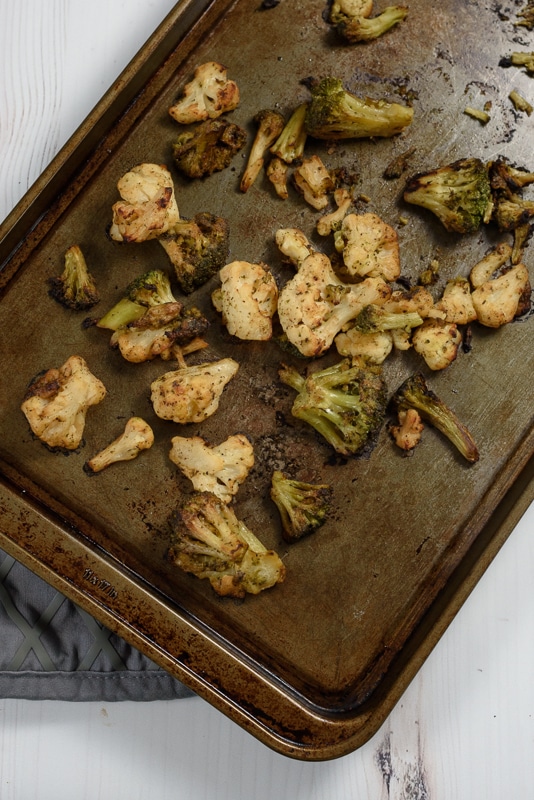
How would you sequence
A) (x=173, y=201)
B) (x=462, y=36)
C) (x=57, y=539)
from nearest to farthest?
(x=57, y=539) → (x=173, y=201) → (x=462, y=36)

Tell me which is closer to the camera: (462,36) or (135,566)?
(135,566)

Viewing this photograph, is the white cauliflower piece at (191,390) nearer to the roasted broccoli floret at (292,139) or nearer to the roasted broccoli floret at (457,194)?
the roasted broccoli floret at (292,139)

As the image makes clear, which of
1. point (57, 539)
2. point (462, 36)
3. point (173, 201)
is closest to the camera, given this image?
point (57, 539)

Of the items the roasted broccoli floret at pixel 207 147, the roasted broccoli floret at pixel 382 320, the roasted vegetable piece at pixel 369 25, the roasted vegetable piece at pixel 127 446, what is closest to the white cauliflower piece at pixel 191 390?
the roasted vegetable piece at pixel 127 446

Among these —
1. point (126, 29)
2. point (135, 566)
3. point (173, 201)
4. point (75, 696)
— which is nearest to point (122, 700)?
point (75, 696)

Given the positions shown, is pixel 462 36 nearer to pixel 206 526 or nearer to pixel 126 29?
pixel 126 29

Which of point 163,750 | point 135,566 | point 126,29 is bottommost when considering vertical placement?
point 163,750

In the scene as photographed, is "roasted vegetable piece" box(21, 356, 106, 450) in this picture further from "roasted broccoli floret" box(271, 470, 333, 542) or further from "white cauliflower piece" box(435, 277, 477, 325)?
"white cauliflower piece" box(435, 277, 477, 325)
